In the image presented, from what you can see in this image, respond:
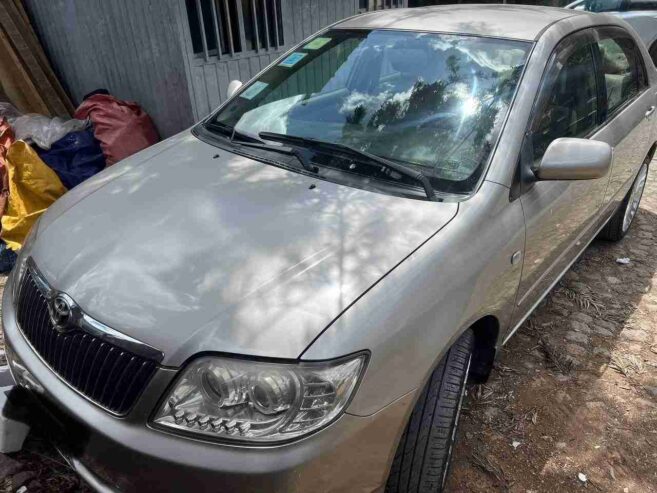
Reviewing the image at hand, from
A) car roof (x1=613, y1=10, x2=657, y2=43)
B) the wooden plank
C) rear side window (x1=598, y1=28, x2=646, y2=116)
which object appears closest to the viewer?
rear side window (x1=598, y1=28, x2=646, y2=116)

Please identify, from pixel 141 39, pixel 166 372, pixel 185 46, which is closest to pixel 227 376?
pixel 166 372

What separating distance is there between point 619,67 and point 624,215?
122 centimetres

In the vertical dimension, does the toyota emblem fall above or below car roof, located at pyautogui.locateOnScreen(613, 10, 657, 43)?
above

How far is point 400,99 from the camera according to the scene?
7.66 feet

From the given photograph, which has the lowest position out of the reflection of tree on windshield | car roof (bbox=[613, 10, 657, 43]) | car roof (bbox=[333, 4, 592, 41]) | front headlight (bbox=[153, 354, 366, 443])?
car roof (bbox=[613, 10, 657, 43])

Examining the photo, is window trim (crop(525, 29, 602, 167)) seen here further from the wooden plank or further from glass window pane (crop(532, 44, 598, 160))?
the wooden plank

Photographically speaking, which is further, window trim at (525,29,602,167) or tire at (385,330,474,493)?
window trim at (525,29,602,167)

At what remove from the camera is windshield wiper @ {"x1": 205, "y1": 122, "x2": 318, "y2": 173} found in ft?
7.07

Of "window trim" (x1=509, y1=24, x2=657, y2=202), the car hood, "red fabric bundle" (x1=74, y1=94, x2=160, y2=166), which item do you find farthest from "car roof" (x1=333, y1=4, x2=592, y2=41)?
"red fabric bundle" (x1=74, y1=94, x2=160, y2=166)

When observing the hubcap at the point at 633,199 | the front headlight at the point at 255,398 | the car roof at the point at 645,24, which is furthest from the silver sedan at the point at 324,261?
the car roof at the point at 645,24

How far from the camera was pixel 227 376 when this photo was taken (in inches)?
55.2

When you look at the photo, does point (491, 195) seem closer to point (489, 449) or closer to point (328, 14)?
point (489, 449)

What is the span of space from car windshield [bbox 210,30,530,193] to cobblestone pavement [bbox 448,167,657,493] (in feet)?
3.96

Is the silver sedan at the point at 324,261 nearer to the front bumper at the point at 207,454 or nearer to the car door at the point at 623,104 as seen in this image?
the front bumper at the point at 207,454
